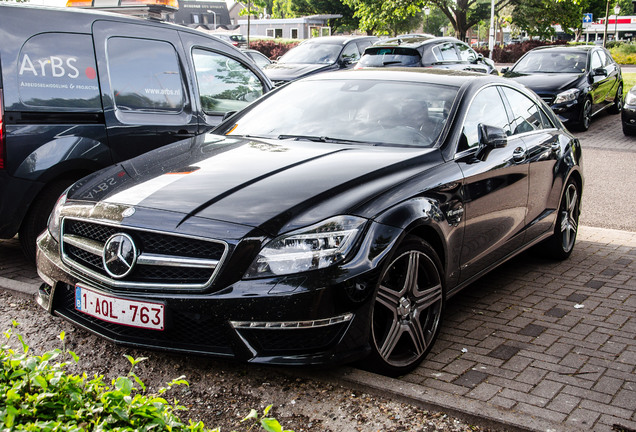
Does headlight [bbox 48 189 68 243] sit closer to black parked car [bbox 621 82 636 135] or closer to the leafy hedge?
the leafy hedge

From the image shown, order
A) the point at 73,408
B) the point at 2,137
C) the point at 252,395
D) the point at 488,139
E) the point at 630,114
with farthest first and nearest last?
the point at 630,114 → the point at 2,137 → the point at 488,139 → the point at 252,395 → the point at 73,408

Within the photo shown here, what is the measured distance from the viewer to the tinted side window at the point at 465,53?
17.2m

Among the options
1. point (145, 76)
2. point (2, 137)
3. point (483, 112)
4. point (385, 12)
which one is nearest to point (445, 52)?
point (145, 76)

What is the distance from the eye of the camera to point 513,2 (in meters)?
38.5

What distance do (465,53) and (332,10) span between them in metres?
50.3

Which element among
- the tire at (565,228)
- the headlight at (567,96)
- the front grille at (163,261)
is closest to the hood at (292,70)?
the headlight at (567,96)

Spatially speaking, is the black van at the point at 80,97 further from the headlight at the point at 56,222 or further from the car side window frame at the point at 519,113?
the car side window frame at the point at 519,113

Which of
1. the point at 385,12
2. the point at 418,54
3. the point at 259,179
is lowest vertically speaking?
the point at 259,179

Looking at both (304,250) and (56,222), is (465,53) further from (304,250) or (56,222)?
(304,250)

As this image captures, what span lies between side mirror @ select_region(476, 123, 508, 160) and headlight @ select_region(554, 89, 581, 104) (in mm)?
10591

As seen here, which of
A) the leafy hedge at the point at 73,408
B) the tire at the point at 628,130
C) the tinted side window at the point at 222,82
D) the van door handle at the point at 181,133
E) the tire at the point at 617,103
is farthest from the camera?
the tire at the point at 617,103

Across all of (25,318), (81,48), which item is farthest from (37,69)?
(25,318)

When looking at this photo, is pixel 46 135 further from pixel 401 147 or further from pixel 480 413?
pixel 480 413

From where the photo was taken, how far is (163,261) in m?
3.38
